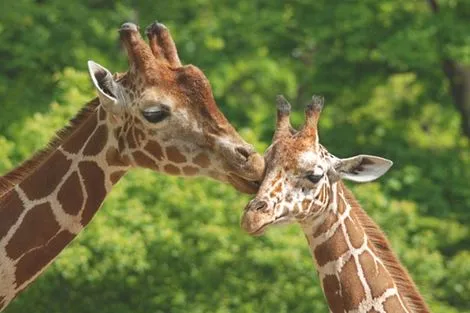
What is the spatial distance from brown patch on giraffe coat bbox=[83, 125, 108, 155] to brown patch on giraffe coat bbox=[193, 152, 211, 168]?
2.12 feet

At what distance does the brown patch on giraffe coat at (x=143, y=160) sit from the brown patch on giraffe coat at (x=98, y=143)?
235mm

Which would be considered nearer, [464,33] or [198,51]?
[464,33]

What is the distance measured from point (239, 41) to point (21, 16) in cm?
392

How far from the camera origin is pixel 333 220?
9.58 meters

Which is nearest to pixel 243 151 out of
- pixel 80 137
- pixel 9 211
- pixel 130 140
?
pixel 130 140

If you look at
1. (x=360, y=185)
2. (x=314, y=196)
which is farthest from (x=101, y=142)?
(x=360, y=185)

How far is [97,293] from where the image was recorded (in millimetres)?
15398

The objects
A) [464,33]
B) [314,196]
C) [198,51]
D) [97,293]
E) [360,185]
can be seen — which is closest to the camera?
[314,196]

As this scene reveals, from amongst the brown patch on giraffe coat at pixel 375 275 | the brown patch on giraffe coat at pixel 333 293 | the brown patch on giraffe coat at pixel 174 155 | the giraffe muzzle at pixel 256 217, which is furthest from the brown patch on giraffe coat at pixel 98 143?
the brown patch on giraffe coat at pixel 375 275

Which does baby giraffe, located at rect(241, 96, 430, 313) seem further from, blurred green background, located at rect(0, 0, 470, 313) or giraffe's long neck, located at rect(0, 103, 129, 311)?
blurred green background, located at rect(0, 0, 470, 313)

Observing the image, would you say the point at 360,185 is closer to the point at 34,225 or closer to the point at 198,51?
the point at 198,51

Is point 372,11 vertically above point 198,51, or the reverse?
point 372,11

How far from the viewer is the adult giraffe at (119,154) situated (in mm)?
8719

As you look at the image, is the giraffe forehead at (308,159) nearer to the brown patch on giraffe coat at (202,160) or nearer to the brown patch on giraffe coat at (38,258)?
the brown patch on giraffe coat at (202,160)
